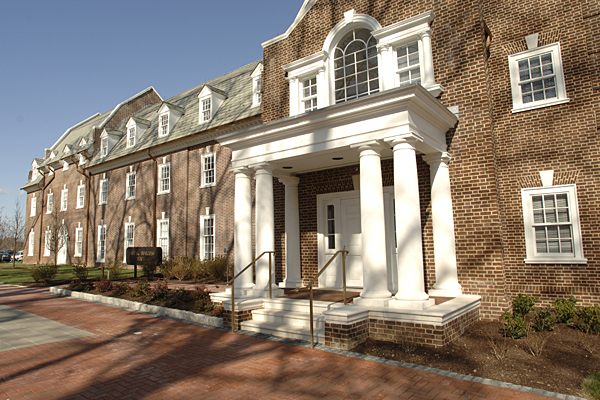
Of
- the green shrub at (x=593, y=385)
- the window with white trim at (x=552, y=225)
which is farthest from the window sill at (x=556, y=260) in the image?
the green shrub at (x=593, y=385)

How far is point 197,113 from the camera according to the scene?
22.2 metres

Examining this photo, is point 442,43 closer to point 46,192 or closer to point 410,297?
point 410,297

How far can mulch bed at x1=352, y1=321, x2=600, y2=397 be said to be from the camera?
5.24 m

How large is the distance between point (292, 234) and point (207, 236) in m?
9.34

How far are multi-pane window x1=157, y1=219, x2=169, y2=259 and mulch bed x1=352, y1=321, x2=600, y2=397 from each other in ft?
56.0

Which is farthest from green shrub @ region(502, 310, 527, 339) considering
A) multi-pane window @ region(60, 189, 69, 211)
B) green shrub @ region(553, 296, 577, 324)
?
multi-pane window @ region(60, 189, 69, 211)

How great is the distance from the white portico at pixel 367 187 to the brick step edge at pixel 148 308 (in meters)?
1.17

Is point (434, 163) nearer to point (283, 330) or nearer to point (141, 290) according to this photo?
point (283, 330)

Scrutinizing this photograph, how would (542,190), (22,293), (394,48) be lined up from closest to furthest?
(542,190) < (394,48) < (22,293)

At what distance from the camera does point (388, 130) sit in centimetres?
756

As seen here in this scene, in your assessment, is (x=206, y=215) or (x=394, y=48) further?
(x=206, y=215)

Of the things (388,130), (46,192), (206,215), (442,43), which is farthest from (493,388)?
(46,192)

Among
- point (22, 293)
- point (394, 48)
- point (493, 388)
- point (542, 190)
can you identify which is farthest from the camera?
point (22, 293)

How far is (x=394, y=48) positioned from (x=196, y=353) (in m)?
8.63
